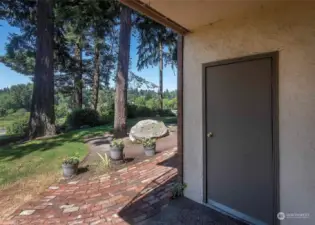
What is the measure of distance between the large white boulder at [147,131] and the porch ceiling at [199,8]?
4.65 metres

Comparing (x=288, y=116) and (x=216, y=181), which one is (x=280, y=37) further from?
(x=216, y=181)

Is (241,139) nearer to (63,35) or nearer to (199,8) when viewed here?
(199,8)

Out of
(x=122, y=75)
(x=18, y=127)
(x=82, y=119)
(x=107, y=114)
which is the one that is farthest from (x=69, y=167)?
(x=107, y=114)

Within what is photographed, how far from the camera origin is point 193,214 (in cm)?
267

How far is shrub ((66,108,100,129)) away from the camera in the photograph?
1133 cm

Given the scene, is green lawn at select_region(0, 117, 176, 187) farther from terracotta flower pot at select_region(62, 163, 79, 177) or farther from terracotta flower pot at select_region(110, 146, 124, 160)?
terracotta flower pot at select_region(110, 146, 124, 160)

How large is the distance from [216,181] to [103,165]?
2756 mm

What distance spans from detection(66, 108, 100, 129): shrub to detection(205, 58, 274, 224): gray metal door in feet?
31.9

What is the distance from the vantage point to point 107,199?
328 centimetres

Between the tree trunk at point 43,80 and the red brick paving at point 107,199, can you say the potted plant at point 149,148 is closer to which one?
the red brick paving at point 107,199

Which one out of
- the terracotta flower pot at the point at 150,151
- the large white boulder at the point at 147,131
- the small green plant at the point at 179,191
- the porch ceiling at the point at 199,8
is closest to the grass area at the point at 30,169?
the large white boulder at the point at 147,131

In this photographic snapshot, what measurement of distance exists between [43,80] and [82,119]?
3227 millimetres

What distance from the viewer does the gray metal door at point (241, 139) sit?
2285mm

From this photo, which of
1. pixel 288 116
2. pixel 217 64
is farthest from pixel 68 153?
pixel 288 116
